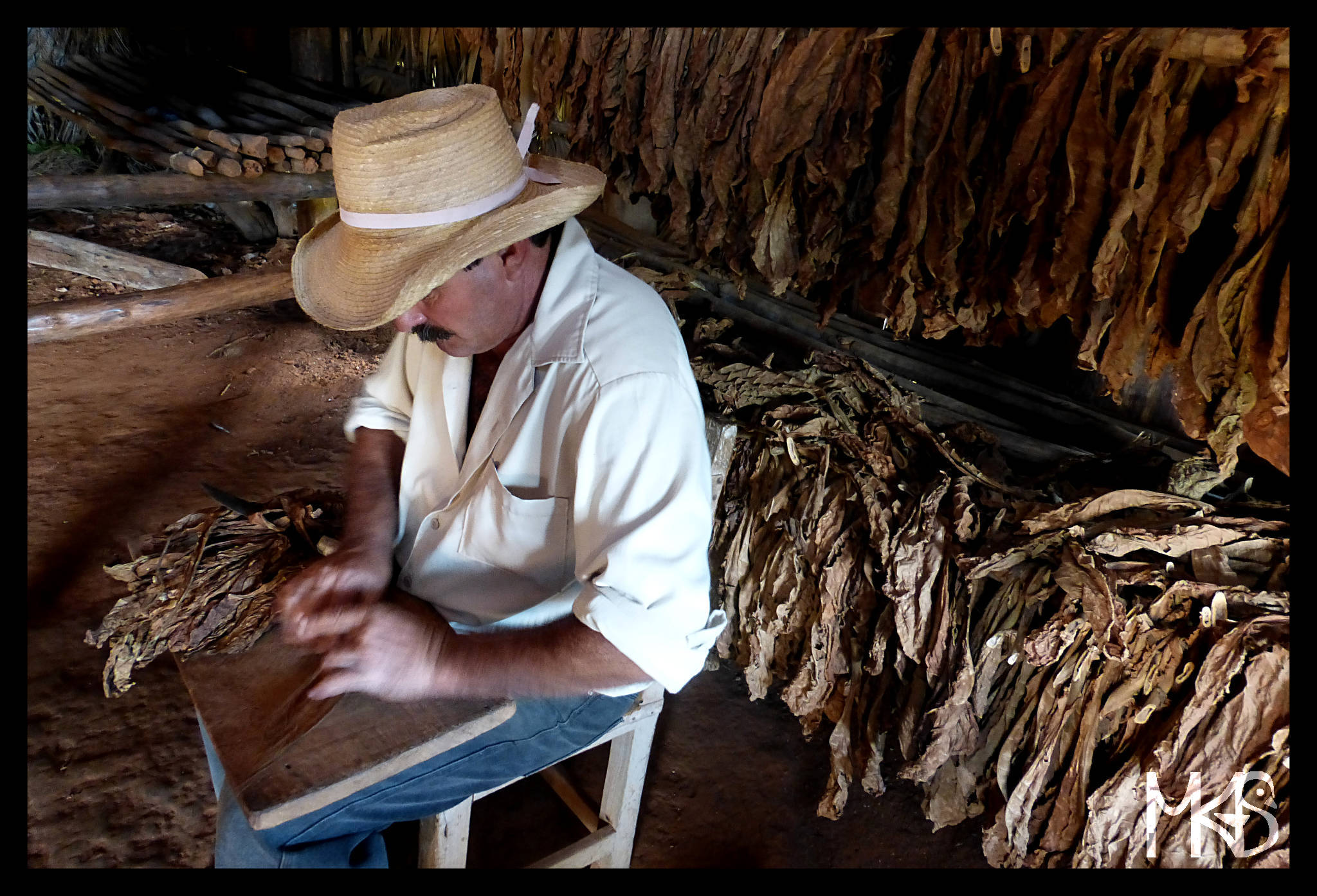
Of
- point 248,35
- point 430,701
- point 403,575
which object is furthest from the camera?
point 248,35

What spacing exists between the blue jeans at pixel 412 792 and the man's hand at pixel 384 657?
0.22 m

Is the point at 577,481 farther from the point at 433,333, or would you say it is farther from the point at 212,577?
the point at 212,577

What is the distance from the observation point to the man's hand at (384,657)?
1.50 m

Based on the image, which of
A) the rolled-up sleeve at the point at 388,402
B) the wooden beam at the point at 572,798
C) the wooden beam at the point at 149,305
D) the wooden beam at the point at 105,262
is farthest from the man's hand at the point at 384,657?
the wooden beam at the point at 105,262

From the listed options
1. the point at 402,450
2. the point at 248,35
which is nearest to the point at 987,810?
the point at 402,450

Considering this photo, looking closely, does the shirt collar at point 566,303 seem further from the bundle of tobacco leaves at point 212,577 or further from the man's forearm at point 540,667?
the bundle of tobacco leaves at point 212,577

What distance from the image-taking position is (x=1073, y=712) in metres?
2.10

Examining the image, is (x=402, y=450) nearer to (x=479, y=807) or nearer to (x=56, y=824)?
(x=479, y=807)

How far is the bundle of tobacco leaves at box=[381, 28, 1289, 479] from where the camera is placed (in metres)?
1.58

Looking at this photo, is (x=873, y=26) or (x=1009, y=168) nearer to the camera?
(x=1009, y=168)

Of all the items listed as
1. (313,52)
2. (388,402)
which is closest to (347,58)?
(313,52)

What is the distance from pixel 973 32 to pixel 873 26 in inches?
10.0

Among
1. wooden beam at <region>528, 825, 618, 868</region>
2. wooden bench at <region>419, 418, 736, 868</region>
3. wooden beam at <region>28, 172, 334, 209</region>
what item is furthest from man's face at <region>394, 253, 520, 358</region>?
wooden beam at <region>28, 172, 334, 209</region>

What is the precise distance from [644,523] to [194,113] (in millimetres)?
5728
